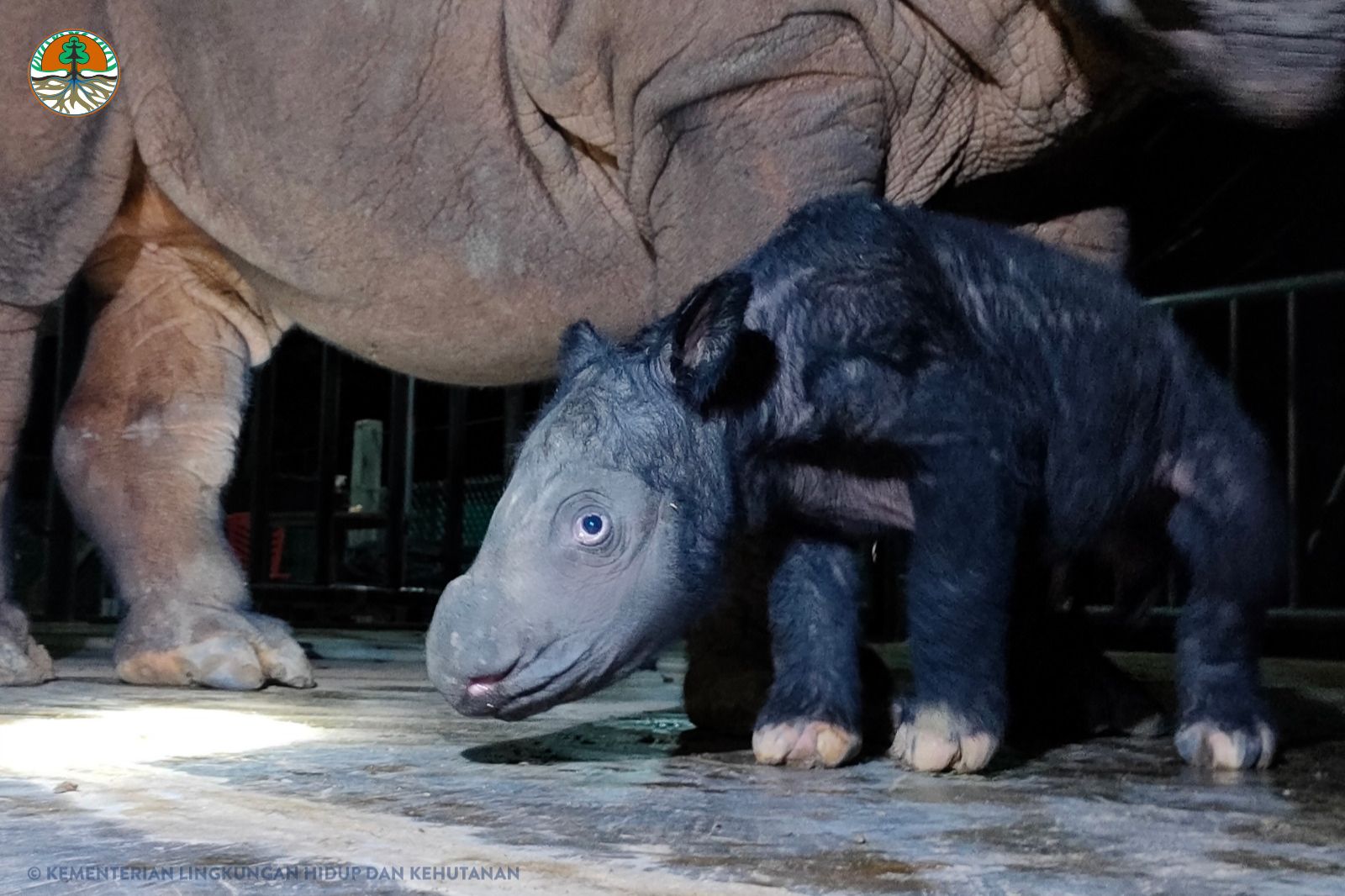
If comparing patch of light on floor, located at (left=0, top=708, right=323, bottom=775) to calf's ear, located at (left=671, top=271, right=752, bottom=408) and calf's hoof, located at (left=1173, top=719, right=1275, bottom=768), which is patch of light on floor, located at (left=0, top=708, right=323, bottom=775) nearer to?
calf's ear, located at (left=671, top=271, right=752, bottom=408)

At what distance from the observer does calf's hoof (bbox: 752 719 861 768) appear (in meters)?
2.24

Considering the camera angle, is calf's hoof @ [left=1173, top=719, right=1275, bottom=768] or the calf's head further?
calf's hoof @ [left=1173, top=719, right=1275, bottom=768]

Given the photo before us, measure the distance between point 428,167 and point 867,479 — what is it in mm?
1445

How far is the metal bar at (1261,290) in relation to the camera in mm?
5199

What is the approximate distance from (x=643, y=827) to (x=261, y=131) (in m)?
2.32

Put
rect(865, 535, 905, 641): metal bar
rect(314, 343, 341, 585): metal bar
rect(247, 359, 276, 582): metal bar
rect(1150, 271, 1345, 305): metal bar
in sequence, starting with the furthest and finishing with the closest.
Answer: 1. rect(247, 359, 276, 582): metal bar
2. rect(314, 343, 341, 585): metal bar
3. rect(865, 535, 905, 641): metal bar
4. rect(1150, 271, 1345, 305): metal bar

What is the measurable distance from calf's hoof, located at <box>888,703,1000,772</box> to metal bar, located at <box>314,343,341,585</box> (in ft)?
21.5

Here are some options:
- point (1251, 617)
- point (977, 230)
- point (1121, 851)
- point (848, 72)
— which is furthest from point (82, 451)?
point (1121, 851)

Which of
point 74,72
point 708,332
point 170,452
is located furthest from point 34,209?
point 708,332

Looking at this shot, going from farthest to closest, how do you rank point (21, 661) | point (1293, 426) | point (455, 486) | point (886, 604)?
point (455, 486) → point (886, 604) → point (1293, 426) → point (21, 661)

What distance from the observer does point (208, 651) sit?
3.68m

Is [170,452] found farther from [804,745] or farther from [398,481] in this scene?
[398,481]

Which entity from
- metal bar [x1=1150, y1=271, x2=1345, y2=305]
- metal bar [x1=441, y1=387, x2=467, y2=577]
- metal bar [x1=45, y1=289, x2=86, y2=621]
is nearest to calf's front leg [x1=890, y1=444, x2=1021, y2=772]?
metal bar [x1=1150, y1=271, x2=1345, y2=305]

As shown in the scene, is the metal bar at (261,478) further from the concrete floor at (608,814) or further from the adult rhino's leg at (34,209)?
the concrete floor at (608,814)
